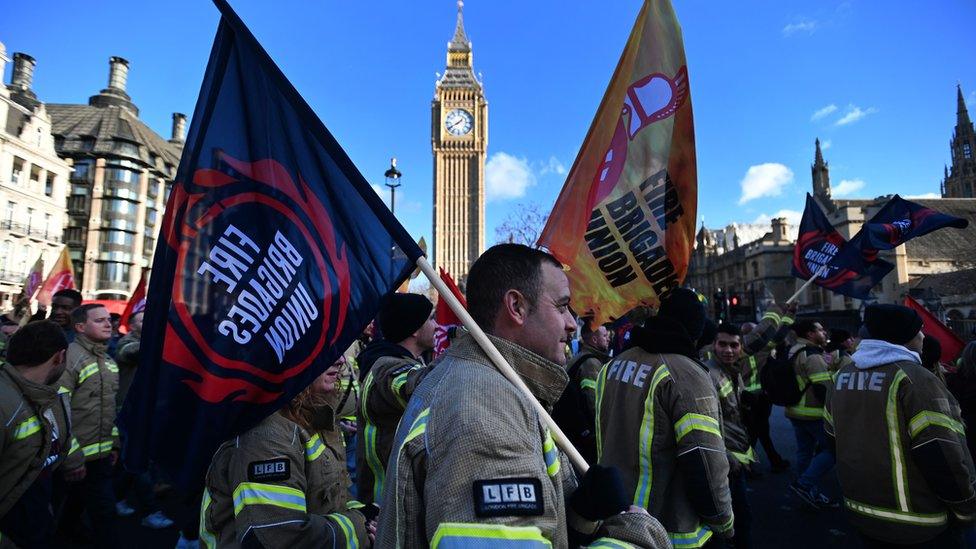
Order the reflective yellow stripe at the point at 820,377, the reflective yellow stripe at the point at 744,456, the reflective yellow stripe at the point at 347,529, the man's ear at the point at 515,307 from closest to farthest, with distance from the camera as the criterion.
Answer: the man's ear at the point at 515,307, the reflective yellow stripe at the point at 347,529, the reflective yellow stripe at the point at 744,456, the reflective yellow stripe at the point at 820,377

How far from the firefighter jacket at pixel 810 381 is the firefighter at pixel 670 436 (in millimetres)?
3891

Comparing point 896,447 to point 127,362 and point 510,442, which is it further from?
point 127,362

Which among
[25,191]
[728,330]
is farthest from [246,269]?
[25,191]

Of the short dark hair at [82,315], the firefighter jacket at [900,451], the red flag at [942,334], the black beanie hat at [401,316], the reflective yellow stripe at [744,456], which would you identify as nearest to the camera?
the firefighter jacket at [900,451]

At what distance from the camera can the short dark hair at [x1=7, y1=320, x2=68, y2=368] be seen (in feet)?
10.4

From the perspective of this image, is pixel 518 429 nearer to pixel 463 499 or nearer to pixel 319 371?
pixel 463 499

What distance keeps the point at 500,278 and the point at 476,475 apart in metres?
0.62

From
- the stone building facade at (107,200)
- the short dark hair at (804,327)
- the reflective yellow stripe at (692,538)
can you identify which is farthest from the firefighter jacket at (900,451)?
the stone building facade at (107,200)

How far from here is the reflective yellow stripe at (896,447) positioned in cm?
298

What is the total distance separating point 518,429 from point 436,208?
7568 cm

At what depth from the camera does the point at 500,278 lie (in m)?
1.56

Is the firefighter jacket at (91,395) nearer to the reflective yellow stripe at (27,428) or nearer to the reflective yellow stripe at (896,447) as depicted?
the reflective yellow stripe at (27,428)

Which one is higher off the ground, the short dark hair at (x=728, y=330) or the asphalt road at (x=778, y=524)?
the short dark hair at (x=728, y=330)

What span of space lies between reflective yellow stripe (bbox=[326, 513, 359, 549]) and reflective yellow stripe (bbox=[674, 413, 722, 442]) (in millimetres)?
1674
